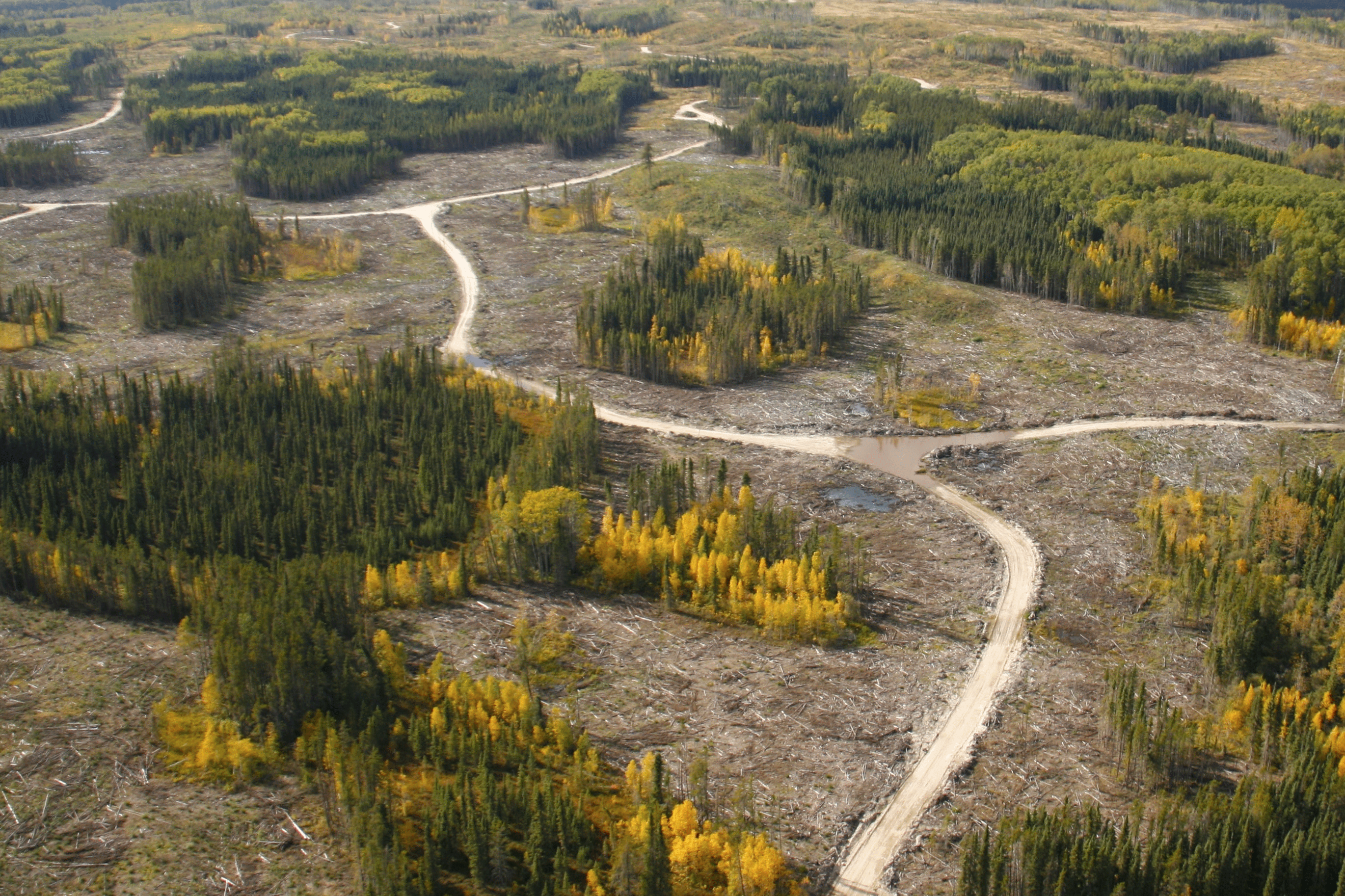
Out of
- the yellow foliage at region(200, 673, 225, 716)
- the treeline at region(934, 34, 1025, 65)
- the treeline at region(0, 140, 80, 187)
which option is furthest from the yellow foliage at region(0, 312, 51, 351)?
the treeline at region(934, 34, 1025, 65)

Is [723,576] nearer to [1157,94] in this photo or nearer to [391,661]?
[391,661]

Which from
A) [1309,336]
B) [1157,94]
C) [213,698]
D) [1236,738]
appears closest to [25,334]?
[213,698]

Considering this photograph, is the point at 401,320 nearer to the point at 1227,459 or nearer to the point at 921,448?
the point at 921,448

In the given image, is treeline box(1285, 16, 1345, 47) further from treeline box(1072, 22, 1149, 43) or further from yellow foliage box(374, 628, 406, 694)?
yellow foliage box(374, 628, 406, 694)

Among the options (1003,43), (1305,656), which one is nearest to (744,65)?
(1003,43)

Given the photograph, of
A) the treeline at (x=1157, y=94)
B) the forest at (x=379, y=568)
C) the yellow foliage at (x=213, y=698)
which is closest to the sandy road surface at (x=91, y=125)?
the forest at (x=379, y=568)

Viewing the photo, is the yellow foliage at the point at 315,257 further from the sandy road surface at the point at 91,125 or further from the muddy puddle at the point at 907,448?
the sandy road surface at the point at 91,125
